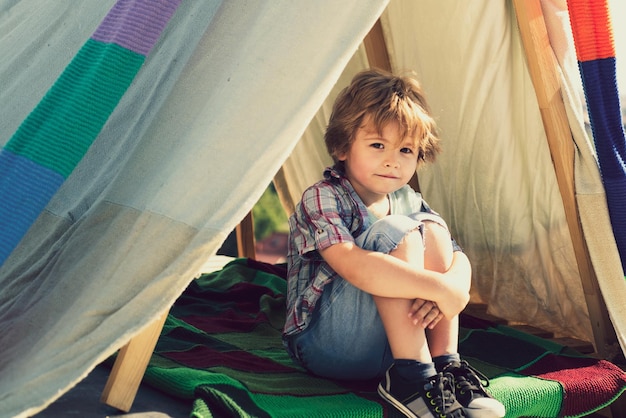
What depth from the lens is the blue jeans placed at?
191 centimetres

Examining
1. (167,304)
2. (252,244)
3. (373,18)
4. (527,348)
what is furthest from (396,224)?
(252,244)

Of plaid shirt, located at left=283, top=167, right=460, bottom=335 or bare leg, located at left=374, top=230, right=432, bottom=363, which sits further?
plaid shirt, located at left=283, top=167, right=460, bottom=335

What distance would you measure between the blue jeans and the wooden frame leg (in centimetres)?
41

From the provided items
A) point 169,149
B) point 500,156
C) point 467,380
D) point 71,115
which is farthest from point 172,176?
point 500,156

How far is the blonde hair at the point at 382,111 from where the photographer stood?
6.75 feet

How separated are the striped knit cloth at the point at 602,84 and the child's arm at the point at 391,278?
60 cm

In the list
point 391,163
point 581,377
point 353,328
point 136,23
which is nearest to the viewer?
point 136,23

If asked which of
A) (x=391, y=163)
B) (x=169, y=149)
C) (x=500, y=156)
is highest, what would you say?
(x=500, y=156)

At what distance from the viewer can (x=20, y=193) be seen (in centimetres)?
153

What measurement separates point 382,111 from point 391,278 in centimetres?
43

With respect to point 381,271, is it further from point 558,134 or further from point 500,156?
point 500,156

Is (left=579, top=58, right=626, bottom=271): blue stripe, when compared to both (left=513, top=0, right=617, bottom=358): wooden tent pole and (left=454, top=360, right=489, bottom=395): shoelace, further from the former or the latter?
(left=454, top=360, right=489, bottom=395): shoelace

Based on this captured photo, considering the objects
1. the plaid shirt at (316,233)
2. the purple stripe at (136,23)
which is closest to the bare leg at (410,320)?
the plaid shirt at (316,233)

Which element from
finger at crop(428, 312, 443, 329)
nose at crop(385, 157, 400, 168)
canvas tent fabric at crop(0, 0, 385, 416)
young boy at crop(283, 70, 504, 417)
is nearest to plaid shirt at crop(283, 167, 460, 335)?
young boy at crop(283, 70, 504, 417)
